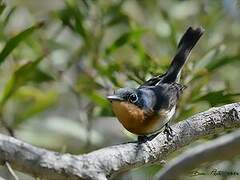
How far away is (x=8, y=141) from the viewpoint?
164 cm

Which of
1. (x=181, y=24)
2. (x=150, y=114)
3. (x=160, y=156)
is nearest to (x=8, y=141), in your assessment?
(x=160, y=156)

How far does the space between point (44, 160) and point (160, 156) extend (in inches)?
26.7

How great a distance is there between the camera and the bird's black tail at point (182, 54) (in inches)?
131

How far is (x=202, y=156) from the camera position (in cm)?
149

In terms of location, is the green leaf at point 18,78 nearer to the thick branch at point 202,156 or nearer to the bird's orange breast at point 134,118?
the bird's orange breast at point 134,118

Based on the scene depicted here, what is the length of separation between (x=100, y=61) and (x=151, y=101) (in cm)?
65

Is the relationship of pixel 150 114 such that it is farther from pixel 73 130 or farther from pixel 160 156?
pixel 73 130

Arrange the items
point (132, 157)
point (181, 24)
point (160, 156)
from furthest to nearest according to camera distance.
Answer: point (181, 24)
point (160, 156)
point (132, 157)

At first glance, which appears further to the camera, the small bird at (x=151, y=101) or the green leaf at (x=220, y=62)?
the green leaf at (x=220, y=62)

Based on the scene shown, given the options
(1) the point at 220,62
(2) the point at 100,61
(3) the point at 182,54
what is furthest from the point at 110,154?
(2) the point at 100,61

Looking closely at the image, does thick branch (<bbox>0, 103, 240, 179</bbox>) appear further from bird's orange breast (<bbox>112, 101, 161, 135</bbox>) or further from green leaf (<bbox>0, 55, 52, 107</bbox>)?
green leaf (<bbox>0, 55, 52, 107</bbox>)

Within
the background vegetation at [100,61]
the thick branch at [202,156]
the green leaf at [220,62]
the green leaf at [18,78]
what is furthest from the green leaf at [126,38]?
the thick branch at [202,156]

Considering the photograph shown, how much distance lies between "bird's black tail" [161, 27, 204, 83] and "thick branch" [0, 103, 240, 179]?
0.89m

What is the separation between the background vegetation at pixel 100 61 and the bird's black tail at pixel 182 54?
3.3 inches
